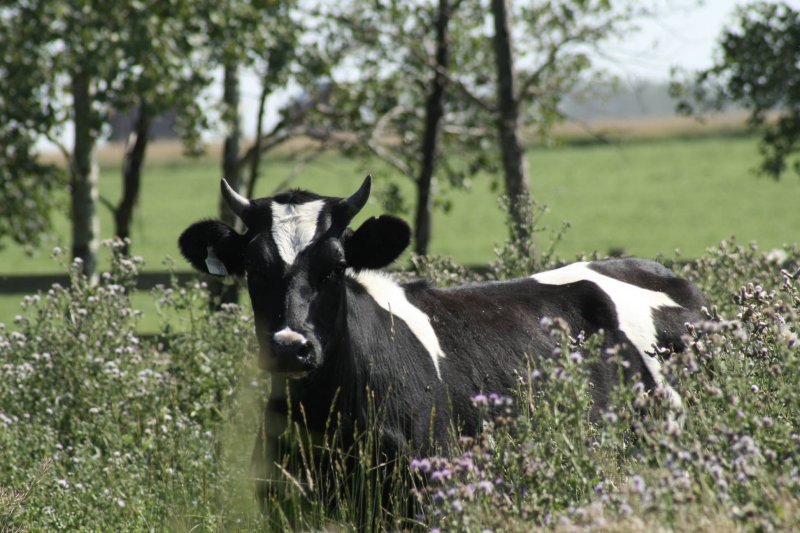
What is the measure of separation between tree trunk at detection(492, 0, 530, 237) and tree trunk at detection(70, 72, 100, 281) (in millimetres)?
6575

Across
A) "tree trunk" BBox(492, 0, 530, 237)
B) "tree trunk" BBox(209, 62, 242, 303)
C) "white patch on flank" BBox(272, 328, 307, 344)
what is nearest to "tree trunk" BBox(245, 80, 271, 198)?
"tree trunk" BBox(209, 62, 242, 303)

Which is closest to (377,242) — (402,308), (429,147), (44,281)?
(402,308)

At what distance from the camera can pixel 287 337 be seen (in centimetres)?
612

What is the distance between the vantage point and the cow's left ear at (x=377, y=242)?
7.12m

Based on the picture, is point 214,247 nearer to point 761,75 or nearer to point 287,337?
point 287,337

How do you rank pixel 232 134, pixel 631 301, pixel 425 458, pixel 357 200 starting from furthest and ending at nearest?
pixel 232 134 < pixel 631 301 < pixel 357 200 < pixel 425 458

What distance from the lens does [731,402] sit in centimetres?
441

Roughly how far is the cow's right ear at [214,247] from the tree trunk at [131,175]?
13084 mm

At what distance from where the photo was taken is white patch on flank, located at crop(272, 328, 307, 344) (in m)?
6.11

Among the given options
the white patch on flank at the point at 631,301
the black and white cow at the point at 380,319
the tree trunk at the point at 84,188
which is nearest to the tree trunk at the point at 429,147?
the tree trunk at the point at 84,188

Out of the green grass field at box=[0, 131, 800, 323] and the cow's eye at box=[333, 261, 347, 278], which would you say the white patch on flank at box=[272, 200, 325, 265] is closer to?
the cow's eye at box=[333, 261, 347, 278]

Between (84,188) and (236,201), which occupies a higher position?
(236,201)

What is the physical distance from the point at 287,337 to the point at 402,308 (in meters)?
1.34

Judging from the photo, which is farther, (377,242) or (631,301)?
(631,301)
